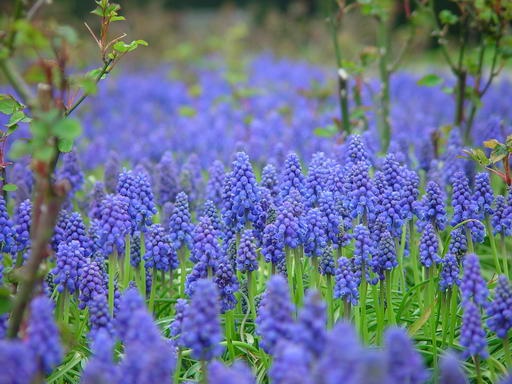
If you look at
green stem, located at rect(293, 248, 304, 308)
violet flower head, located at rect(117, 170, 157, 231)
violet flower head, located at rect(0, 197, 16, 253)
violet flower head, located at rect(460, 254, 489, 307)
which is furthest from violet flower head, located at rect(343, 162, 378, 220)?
violet flower head, located at rect(0, 197, 16, 253)

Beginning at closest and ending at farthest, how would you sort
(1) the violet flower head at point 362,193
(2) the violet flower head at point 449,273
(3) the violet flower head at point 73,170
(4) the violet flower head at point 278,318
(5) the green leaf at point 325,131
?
(4) the violet flower head at point 278,318 < (2) the violet flower head at point 449,273 < (1) the violet flower head at point 362,193 < (3) the violet flower head at point 73,170 < (5) the green leaf at point 325,131

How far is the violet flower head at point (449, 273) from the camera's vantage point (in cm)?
391

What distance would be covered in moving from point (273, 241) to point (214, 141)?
17.1 feet

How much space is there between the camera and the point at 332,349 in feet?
8.11

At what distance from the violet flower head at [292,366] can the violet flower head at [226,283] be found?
123 cm

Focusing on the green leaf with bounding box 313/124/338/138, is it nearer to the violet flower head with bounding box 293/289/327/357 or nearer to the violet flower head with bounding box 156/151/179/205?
the violet flower head with bounding box 156/151/179/205

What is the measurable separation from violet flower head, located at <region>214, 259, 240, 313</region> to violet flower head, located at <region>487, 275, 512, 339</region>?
146 centimetres

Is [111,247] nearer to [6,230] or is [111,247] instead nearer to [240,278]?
[6,230]

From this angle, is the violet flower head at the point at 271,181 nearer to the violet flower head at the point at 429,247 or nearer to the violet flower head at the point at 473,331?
the violet flower head at the point at 429,247

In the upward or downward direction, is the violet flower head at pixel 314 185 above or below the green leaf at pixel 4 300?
above

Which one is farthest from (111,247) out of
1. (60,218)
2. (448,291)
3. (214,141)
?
(214,141)

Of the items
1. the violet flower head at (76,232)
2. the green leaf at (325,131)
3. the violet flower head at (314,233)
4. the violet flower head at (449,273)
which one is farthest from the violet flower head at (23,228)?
the green leaf at (325,131)

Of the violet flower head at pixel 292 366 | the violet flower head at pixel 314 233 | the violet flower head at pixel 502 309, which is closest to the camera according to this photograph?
the violet flower head at pixel 292 366

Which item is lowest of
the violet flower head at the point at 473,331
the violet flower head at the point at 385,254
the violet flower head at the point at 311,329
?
the violet flower head at the point at 473,331
